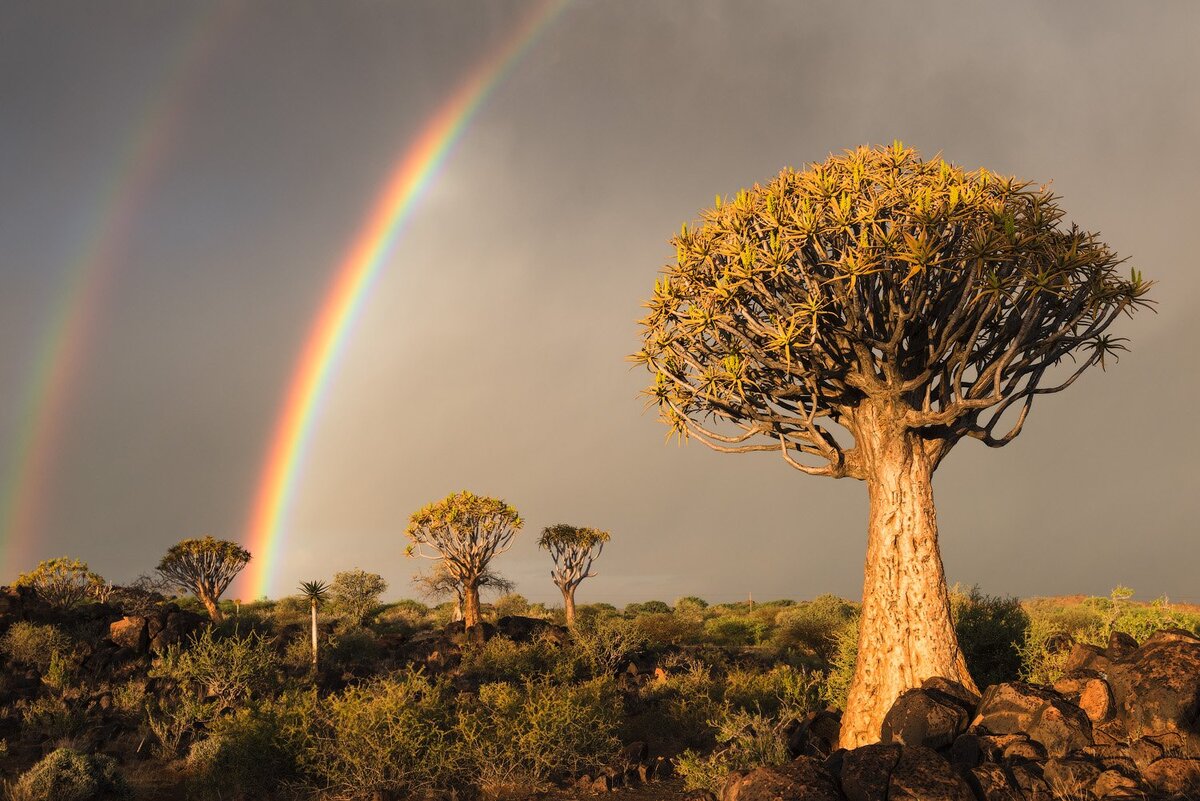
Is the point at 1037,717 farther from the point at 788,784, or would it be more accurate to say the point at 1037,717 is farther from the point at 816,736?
the point at 816,736

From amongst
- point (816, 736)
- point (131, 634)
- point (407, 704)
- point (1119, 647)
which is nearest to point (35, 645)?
point (131, 634)

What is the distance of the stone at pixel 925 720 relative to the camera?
9.74 meters

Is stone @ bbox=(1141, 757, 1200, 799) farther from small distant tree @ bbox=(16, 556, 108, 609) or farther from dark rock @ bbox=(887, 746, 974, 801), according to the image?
small distant tree @ bbox=(16, 556, 108, 609)

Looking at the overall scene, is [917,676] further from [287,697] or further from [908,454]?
[287,697]

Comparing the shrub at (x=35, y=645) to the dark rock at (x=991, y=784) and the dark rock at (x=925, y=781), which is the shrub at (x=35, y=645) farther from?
the dark rock at (x=991, y=784)

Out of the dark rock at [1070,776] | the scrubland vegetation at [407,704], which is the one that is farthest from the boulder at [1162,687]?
the scrubland vegetation at [407,704]

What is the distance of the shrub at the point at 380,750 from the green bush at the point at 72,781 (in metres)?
2.67

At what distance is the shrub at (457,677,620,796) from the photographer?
12336 millimetres

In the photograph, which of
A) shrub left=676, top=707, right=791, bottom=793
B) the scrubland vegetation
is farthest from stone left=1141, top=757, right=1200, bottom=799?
the scrubland vegetation

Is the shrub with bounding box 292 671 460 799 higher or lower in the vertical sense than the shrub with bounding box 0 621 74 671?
lower

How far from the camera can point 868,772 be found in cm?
791

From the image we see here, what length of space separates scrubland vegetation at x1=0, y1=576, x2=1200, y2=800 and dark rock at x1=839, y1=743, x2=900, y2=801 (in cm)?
259

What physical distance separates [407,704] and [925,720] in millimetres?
7975

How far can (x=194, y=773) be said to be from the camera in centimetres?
1370
